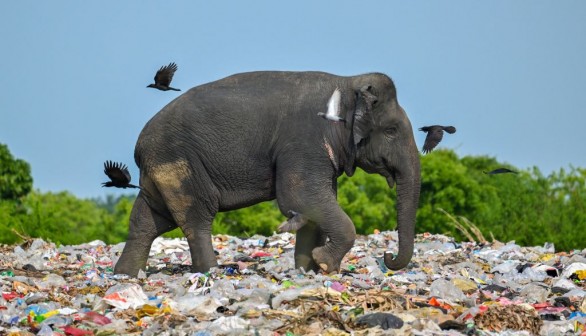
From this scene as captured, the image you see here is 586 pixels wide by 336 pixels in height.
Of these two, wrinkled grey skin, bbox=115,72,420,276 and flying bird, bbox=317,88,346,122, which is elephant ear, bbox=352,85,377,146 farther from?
flying bird, bbox=317,88,346,122

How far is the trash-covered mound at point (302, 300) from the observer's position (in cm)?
769

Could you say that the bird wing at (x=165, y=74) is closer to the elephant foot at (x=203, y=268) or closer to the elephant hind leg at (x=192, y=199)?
the elephant hind leg at (x=192, y=199)

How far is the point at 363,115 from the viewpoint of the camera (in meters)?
10.2

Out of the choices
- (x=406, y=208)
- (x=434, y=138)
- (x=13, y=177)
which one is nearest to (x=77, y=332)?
(x=406, y=208)

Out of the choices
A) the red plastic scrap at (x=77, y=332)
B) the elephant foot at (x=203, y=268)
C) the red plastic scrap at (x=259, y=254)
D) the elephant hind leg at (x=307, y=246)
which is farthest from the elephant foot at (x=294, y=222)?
the red plastic scrap at (x=259, y=254)

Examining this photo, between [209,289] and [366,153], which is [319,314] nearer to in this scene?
[209,289]

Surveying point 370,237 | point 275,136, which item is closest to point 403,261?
point 275,136

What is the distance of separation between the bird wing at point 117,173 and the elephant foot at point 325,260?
2.15 m

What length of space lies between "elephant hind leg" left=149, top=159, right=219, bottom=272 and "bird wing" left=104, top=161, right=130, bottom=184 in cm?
34

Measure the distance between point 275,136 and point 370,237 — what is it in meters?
5.50

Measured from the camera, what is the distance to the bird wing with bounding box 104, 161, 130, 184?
1072cm

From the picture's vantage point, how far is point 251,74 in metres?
11.0

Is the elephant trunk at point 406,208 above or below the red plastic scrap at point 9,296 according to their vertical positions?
above

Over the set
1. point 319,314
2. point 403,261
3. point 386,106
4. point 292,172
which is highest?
point 386,106
